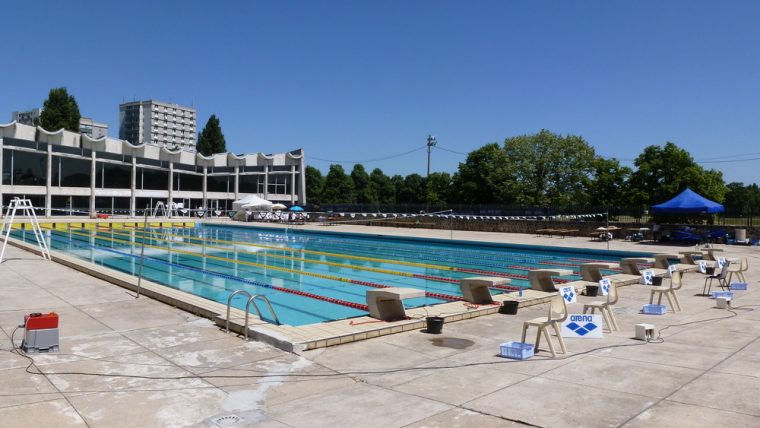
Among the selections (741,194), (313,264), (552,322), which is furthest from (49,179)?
(741,194)

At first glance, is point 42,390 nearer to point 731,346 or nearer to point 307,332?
point 307,332

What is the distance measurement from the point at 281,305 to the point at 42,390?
651 centimetres

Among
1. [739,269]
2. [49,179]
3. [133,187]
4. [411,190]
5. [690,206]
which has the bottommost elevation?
[739,269]

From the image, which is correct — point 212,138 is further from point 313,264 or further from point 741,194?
point 741,194

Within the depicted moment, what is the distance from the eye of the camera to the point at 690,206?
22578 mm

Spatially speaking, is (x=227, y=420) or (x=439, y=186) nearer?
(x=227, y=420)

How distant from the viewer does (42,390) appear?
494cm

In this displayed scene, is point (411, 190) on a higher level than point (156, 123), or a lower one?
lower

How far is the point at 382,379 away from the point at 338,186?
74052 millimetres

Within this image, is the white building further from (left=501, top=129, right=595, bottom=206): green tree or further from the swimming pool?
the swimming pool

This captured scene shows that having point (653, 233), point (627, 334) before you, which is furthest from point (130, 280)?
point (653, 233)

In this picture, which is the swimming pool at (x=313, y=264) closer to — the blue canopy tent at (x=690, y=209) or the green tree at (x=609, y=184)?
the blue canopy tent at (x=690, y=209)

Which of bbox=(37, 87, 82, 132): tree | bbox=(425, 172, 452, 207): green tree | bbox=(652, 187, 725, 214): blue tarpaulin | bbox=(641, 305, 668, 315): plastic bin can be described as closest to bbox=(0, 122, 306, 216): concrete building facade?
bbox=(37, 87, 82, 132): tree

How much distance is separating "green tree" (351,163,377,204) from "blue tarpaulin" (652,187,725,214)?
62021 millimetres
